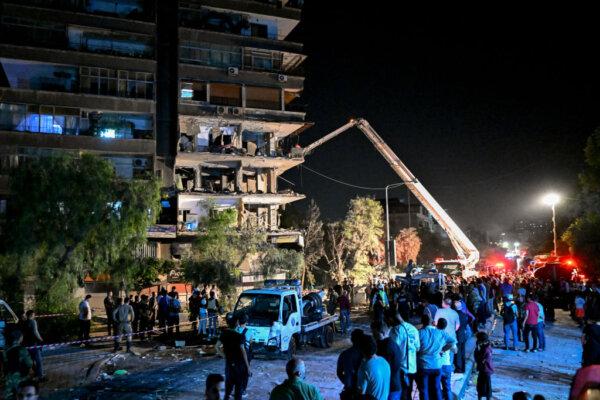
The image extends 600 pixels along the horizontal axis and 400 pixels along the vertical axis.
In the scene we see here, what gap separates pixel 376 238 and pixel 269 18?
21573 millimetres

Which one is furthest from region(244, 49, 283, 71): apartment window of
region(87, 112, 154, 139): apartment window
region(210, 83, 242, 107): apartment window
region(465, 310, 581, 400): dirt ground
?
region(465, 310, 581, 400): dirt ground

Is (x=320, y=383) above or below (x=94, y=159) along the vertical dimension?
below

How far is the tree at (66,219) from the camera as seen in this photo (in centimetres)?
2012

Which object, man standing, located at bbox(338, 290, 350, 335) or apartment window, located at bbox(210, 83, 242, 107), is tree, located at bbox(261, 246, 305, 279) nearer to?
man standing, located at bbox(338, 290, 350, 335)

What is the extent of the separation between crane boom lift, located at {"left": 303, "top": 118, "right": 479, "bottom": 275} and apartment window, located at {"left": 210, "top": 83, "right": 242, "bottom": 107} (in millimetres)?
10388

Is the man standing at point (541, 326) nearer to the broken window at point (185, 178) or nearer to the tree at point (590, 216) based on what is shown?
the tree at point (590, 216)

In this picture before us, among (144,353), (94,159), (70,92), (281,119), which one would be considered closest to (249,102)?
(281,119)

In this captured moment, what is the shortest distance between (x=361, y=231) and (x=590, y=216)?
56.5 ft

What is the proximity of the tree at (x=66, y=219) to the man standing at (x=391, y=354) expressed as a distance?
16.0m

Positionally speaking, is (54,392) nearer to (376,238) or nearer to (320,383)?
(320,383)

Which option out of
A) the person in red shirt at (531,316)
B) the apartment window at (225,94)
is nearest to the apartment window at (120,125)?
the apartment window at (225,94)

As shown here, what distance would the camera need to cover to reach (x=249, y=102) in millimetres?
44406

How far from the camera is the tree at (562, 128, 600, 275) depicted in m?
34.9

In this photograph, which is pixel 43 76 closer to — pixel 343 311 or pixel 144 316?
pixel 144 316
